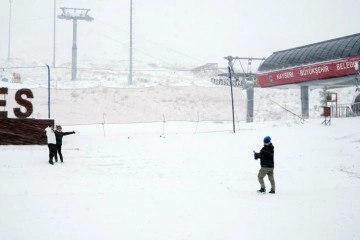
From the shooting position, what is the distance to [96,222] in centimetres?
738

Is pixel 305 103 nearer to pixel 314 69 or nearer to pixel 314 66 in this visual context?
pixel 314 69

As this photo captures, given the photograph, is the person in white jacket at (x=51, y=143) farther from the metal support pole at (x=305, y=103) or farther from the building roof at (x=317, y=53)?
the building roof at (x=317, y=53)

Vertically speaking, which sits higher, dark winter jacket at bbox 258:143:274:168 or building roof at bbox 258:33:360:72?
building roof at bbox 258:33:360:72

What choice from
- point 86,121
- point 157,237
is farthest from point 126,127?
point 157,237

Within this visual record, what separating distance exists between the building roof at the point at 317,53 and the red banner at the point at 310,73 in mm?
418

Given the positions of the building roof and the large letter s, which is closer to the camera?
the large letter s

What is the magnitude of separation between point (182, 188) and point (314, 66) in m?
22.4

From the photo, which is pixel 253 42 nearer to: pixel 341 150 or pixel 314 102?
pixel 314 102

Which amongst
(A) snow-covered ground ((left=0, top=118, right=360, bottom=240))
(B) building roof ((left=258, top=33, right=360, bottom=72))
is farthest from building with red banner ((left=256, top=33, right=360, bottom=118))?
(A) snow-covered ground ((left=0, top=118, right=360, bottom=240))

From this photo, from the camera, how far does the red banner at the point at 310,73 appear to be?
26859 millimetres

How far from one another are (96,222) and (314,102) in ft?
132

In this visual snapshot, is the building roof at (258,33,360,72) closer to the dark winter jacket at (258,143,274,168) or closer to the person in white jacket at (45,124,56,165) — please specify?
the dark winter jacket at (258,143,274,168)

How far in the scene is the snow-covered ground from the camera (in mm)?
7113

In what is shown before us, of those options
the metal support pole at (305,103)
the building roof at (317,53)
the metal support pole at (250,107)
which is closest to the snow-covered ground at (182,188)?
the metal support pole at (250,107)
